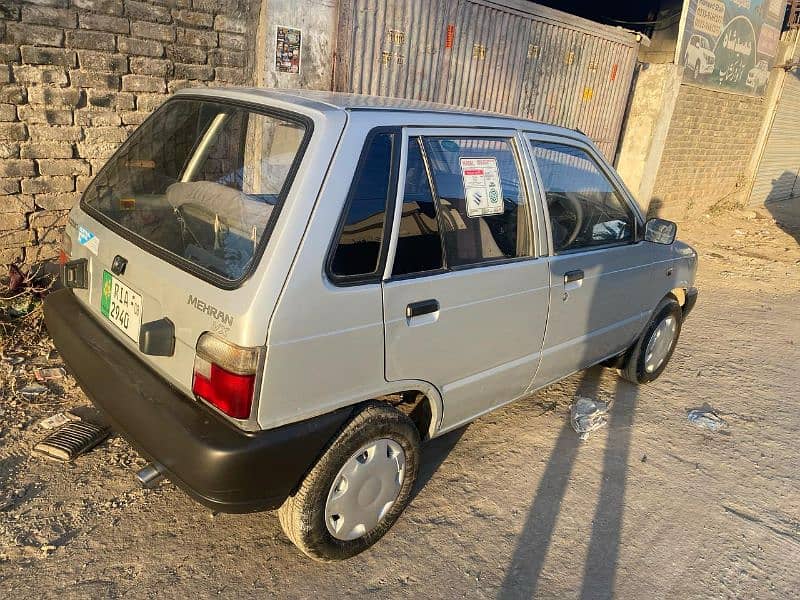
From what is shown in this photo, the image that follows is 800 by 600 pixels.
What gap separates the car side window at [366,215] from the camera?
79.0 inches

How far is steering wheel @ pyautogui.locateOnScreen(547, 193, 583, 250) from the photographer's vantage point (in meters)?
2.89

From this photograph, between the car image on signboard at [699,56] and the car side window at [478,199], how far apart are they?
774 cm

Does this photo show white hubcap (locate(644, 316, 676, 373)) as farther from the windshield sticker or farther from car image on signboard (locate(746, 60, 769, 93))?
car image on signboard (locate(746, 60, 769, 93))

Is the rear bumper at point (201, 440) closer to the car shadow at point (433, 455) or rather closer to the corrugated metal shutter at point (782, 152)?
the car shadow at point (433, 455)

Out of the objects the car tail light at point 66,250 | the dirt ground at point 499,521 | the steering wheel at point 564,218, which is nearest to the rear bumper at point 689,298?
the dirt ground at point 499,521

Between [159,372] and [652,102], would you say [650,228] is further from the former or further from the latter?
[652,102]

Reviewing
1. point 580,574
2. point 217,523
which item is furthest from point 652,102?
point 217,523

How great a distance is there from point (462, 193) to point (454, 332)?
59 centimetres

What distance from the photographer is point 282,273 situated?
184 cm

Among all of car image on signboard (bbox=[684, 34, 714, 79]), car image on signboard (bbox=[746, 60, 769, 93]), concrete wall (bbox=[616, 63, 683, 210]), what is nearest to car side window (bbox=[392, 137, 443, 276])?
concrete wall (bbox=[616, 63, 683, 210])

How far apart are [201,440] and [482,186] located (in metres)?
1.53

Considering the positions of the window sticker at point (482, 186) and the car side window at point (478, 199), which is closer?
the car side window at point (478, 199)

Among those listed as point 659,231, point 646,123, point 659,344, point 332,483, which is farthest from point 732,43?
point 332,483

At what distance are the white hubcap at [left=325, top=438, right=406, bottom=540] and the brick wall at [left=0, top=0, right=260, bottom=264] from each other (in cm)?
308
